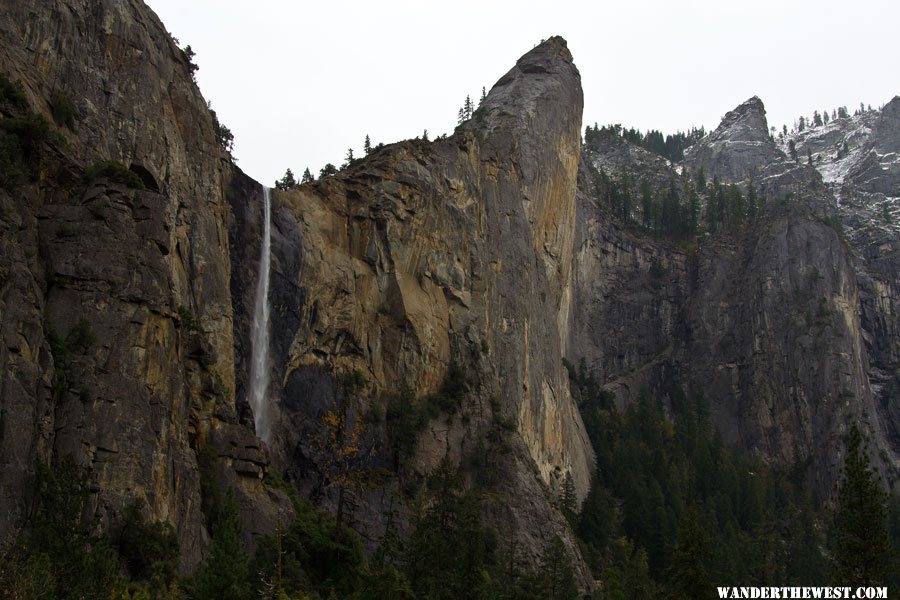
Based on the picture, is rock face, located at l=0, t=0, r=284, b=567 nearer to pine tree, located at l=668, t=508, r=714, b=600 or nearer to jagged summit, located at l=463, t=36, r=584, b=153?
pine tree, located at l=668, t=508, r=714, b=600

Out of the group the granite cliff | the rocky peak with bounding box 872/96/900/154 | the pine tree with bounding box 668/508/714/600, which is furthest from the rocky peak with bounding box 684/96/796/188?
the pine tree with bounding box 668/508/714/600

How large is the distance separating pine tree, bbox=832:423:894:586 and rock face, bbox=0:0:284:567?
2223cm

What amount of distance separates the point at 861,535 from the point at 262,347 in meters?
35.4

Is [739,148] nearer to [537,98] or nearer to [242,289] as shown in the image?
[537,98]

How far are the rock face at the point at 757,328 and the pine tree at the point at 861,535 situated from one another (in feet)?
230

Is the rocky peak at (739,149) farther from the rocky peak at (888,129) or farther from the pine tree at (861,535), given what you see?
the pine tree at (861,535)

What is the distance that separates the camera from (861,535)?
34.5m

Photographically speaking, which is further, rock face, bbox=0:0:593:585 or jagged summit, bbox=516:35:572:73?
jagged summit, bbox=516:35:572:73

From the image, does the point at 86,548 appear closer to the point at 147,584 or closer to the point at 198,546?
the point at 147,584

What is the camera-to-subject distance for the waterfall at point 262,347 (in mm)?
57531

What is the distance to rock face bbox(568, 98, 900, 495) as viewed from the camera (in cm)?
10719

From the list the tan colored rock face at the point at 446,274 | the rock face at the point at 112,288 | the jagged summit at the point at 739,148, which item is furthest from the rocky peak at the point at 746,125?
the rock face at the point at 112,288

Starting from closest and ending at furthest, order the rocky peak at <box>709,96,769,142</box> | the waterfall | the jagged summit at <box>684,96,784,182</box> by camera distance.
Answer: the waterfall
the jagged summit at <box>684,96,784,182</box>
the rocky peak at <box>709,96,769,142</box>

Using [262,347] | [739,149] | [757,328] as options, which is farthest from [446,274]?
[739,149]
